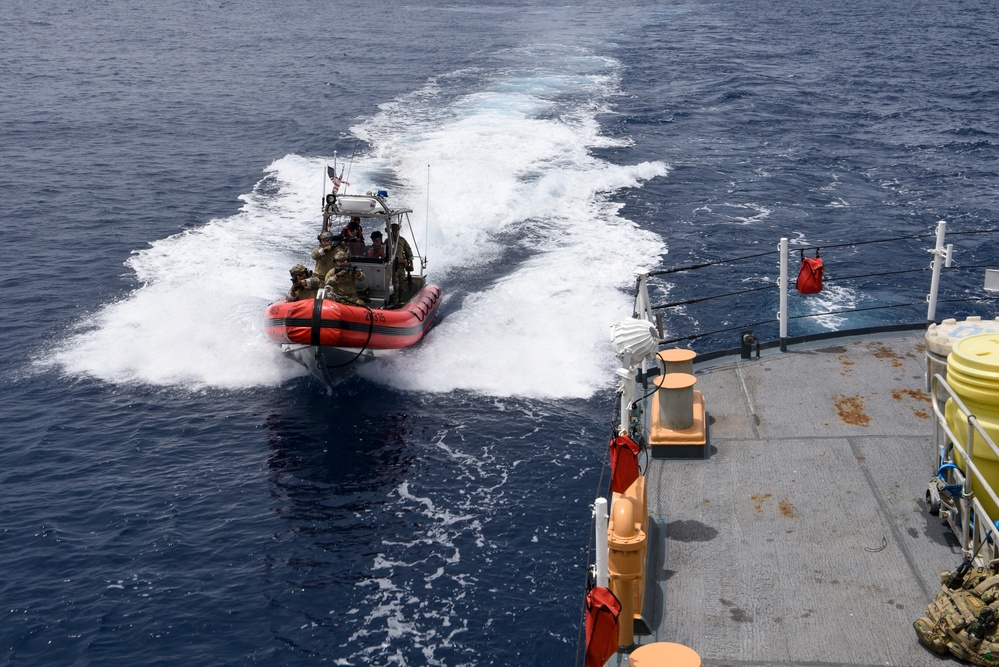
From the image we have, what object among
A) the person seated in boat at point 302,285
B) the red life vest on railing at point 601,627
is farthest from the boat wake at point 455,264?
the red life vest on railing at point 601,627

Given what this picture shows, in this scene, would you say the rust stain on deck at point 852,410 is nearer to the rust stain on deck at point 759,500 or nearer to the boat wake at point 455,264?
the rust stain on deck at point 759,500

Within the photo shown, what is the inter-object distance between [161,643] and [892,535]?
32.5 feet

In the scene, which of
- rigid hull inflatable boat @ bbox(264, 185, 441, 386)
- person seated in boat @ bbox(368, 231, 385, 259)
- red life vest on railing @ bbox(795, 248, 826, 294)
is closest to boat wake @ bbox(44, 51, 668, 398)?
rigid hull inflatable boat @ bbox(264, 185, 441, 386)

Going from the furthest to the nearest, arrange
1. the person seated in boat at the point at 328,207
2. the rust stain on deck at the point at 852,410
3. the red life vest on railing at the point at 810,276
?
the person seated in boat at the point at 328,207 < the red life vest on railing at the point at 810,276 < the rust stain on deck at the point at 852,410

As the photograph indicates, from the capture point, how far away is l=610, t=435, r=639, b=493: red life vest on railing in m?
8.00

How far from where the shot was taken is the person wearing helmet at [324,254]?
2209 centimetres

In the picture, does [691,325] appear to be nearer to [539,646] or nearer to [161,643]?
[539,646]

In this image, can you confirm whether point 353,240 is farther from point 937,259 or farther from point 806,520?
point 806,520

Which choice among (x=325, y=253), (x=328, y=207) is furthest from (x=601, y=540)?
(x=328, y=207)

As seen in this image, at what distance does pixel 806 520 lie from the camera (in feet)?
30.5

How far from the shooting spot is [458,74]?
52.7m

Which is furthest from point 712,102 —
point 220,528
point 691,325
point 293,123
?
point 220,528

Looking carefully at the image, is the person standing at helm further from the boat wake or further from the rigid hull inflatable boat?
the boat wake

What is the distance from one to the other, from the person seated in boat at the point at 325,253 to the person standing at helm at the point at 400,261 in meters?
1.62
